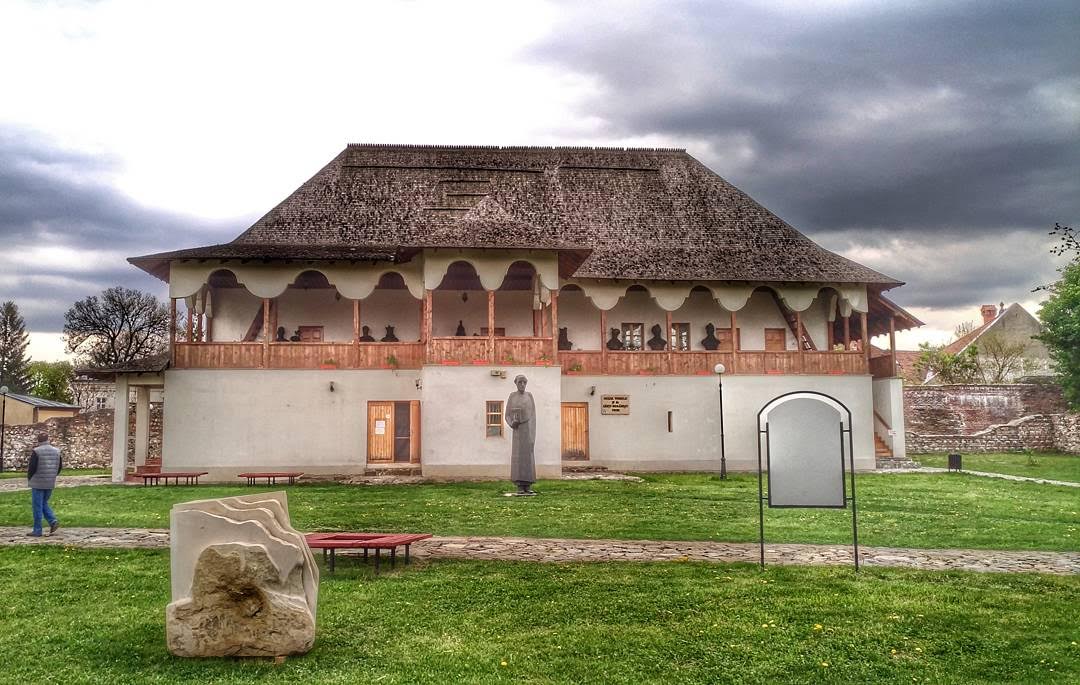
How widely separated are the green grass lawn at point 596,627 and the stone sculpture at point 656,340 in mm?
18883

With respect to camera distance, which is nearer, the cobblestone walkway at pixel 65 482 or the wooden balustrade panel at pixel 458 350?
the cobblestone walkway at pixel 65 482

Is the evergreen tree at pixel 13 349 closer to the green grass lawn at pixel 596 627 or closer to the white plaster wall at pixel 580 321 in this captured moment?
the white plaster wall at pixel 580 321

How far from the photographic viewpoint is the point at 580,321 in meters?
28.6

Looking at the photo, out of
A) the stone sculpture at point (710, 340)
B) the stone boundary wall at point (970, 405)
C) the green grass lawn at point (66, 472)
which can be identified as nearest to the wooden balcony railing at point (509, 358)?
the stone sculpture at point (710, 340)

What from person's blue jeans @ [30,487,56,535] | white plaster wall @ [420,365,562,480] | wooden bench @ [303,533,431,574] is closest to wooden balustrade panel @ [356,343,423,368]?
white plaster wall @ [420,365,562,480]

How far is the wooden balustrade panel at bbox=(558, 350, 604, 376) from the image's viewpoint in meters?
26.6

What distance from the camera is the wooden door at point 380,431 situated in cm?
2494

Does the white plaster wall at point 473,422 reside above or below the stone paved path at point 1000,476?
above

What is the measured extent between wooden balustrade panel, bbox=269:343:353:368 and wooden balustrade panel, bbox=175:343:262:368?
0.53m

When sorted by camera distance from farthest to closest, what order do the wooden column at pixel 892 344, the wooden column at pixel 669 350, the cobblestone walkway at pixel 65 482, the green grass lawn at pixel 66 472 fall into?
the green grass lawn at pixel 66 472 < the wooden column at pixel 892 344 < the wooden column at pixel 669 350 < the cobblestone walkway at pixel 65 482

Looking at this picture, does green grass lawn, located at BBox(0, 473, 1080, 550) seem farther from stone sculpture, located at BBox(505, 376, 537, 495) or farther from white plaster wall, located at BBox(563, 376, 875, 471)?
white plaster wall, located at BBox(563, 376, 875, 471)

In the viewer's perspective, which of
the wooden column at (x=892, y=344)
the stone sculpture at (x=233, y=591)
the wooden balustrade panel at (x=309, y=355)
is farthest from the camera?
the wooden column at (x=892, y=344)

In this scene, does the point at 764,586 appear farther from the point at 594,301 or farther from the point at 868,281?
the point at 868,281

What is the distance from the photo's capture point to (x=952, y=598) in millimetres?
8492
